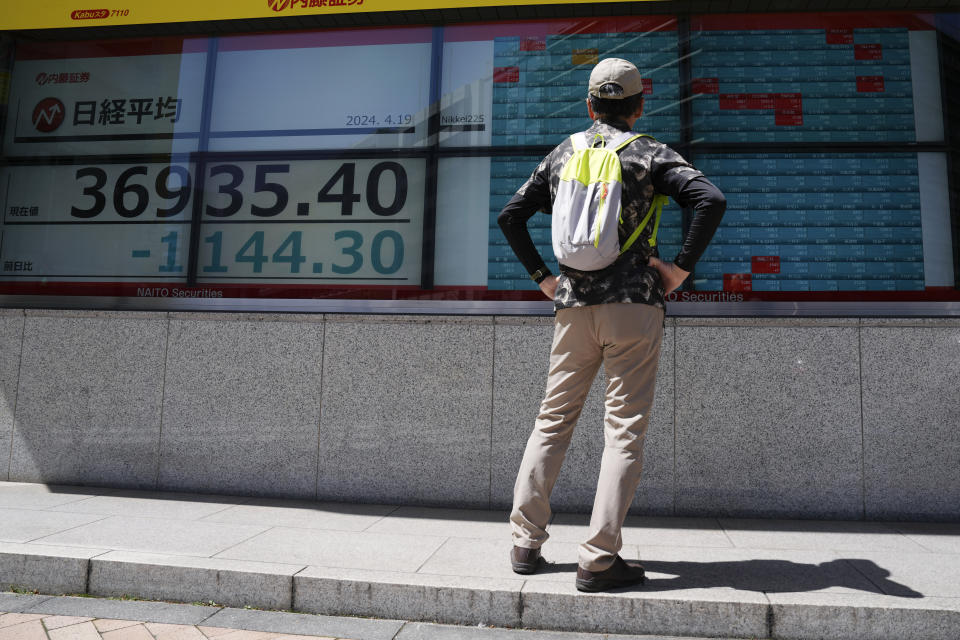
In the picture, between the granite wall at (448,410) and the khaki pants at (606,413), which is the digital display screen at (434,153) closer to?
the granite wall at (448,410)

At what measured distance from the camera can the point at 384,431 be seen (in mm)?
4438

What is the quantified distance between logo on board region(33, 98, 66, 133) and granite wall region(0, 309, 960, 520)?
167 cm

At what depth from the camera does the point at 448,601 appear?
265cm

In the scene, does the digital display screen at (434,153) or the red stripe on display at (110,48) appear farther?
the red stripe on display at (110,48)

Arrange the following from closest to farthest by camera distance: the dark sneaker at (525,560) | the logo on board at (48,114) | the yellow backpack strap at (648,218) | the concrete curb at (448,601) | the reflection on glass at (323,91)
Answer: the concrete curb at (448,601)
the yellow backpack strap at (648,218)
the dark sneaker at (525,560)
the reflection on glass at (323,91)
the logo on board at (48,114)

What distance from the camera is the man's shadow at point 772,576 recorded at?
269 centimetres

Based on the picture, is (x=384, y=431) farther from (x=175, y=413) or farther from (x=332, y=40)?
(x=332, y=40)

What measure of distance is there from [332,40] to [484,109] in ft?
4.51

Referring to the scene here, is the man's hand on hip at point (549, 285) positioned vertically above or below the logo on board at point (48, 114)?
below

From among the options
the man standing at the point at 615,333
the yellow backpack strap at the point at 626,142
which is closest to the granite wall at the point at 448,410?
the man standing at the point at 615,333

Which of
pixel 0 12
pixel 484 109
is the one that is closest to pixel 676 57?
pixel 484 109

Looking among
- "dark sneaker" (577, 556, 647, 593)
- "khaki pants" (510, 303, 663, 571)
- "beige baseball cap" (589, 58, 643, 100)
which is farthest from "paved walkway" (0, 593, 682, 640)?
"beige baseball cap" (589, 58, 643, 100)

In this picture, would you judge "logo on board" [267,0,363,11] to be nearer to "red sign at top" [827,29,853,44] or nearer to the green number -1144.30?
the green number -1144.30

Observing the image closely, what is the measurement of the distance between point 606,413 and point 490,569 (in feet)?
2.93
